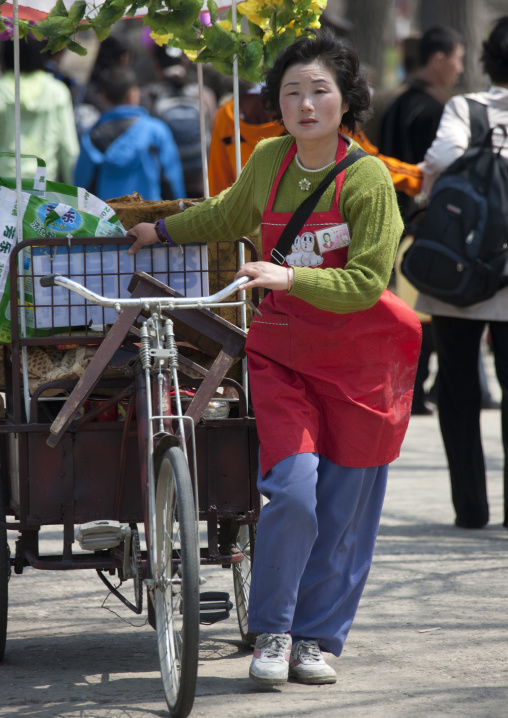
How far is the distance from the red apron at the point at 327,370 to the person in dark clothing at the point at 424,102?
453cm

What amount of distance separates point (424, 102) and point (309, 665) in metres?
5.32

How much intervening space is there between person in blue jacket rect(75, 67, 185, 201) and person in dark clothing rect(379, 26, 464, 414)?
1.59 meters

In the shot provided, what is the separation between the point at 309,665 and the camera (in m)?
3.35

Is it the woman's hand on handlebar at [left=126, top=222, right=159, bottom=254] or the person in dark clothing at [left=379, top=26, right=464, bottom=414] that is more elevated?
the person in dark clothing at [left=379, top=26, right=464, bottom=414]

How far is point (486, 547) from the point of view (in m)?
5.05

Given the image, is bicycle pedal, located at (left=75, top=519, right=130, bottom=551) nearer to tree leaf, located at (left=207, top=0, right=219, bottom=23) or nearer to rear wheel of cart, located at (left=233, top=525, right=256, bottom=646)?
rear wheel of cart, located at (left=233, top=525, right=256, bottom=646)

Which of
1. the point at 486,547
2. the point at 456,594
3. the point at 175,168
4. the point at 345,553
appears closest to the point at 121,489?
the point at 345,553

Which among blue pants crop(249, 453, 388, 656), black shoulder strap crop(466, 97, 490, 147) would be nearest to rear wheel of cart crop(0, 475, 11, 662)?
blue pants crop(249, 453, 388, 656)

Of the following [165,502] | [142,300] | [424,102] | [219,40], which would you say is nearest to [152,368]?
[142,300]

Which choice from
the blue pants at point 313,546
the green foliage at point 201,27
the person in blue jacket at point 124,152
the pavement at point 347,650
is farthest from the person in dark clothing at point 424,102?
the blue pants at point 313,546

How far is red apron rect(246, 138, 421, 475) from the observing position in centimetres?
322

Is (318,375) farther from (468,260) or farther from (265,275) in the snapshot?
(468,260)

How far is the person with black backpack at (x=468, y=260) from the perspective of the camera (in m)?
5.08

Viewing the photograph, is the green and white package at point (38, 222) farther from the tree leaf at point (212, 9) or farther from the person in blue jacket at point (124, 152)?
the person in blue jacket at point (124, 152)
